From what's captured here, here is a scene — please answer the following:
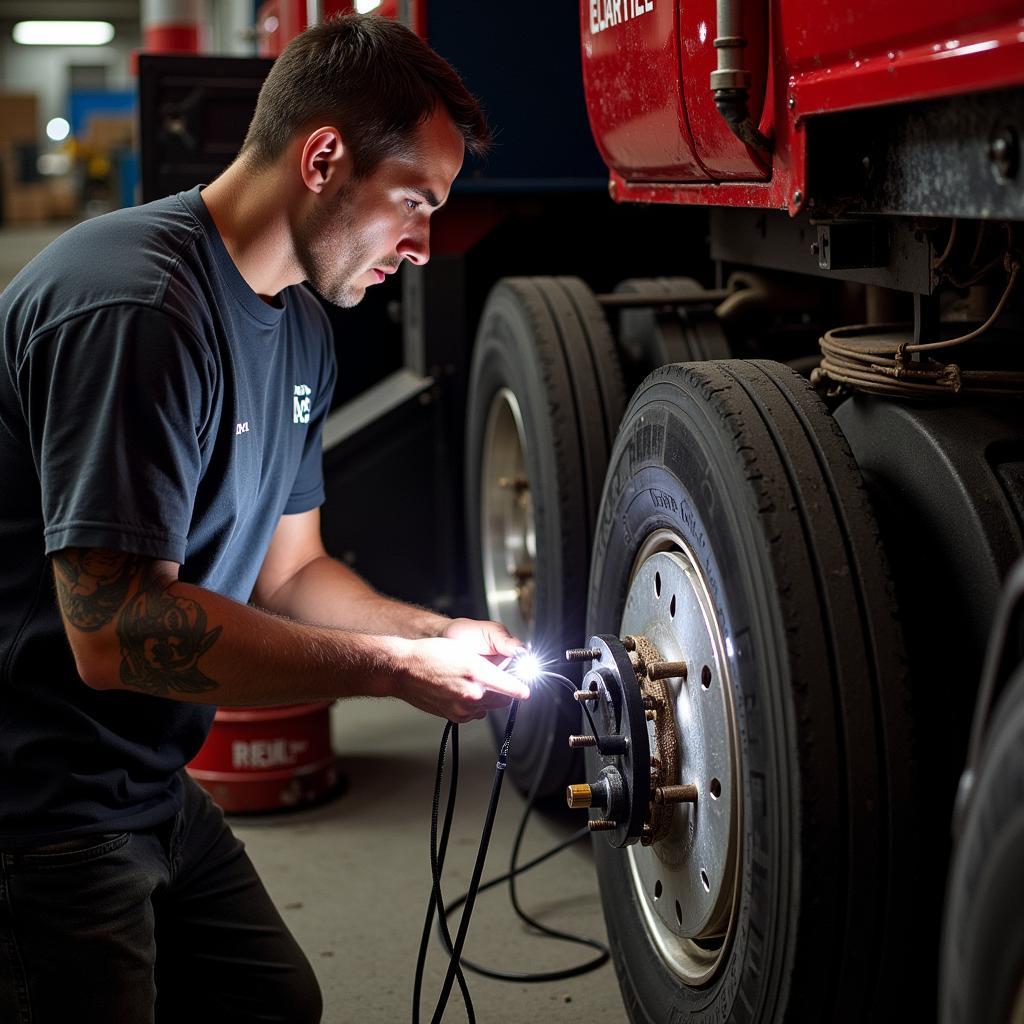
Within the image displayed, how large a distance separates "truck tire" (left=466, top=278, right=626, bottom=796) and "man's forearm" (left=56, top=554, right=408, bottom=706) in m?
1.14

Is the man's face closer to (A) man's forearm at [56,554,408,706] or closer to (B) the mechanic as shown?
(B) the mechanic

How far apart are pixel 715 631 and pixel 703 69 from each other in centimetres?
78

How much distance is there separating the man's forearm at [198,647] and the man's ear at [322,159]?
58 centimetres

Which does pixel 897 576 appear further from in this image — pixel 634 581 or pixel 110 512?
pixel 110 512

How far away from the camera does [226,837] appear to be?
2.27 m

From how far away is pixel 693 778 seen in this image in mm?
1888

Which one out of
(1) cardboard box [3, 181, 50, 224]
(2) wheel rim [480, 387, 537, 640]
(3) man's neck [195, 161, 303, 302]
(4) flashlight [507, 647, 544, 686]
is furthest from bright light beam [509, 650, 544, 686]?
(1) cardboard box [3, 181, 50, 224]

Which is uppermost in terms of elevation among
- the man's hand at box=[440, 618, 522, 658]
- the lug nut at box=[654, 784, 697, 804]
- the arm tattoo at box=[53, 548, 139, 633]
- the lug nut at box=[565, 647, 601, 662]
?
the arm tattoo at box=[53, 548, 139, 633]

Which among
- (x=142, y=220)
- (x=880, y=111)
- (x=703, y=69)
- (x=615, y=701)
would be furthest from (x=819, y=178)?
(x=142, y=220)

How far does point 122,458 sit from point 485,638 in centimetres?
63

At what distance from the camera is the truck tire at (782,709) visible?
1.54m

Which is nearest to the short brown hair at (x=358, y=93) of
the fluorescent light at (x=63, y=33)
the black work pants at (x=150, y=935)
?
the black work pants at (x=150, y=935)

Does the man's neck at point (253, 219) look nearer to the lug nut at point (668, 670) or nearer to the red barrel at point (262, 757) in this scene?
the lug nut at point (668, 670)

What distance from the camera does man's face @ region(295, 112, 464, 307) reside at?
1.94m
